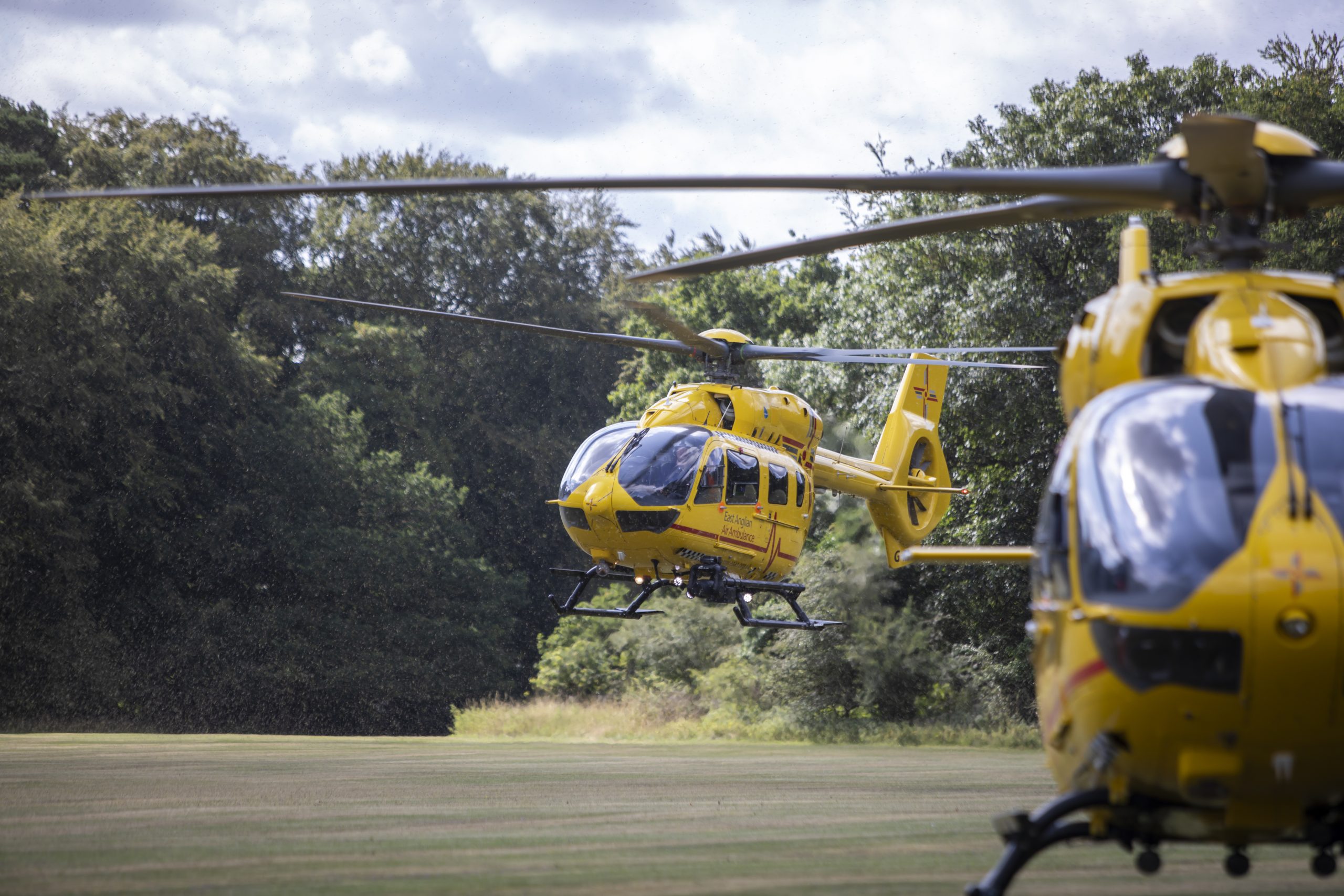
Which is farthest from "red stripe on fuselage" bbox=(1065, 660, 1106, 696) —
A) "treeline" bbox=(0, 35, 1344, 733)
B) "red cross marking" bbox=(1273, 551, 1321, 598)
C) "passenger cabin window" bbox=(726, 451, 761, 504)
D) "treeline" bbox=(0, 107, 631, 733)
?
"treeline" bbox=(0, 107, 631, 733)

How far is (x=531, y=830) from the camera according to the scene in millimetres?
9312

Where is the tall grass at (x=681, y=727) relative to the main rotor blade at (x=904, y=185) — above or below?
below

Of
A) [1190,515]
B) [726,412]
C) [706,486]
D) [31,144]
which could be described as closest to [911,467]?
[726,412]

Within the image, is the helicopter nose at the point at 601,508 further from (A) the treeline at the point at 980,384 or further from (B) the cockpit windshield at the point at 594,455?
(A) the treeline at the point at 980,384

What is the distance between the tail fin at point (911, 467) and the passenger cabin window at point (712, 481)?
12.6 feet

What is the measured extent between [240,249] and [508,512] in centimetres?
1229

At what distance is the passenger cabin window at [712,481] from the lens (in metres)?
16.6

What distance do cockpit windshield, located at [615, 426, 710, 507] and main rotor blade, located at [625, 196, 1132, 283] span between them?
30.6ft

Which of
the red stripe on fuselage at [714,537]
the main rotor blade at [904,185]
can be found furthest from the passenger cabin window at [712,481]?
the main rotor blade at [904,185]

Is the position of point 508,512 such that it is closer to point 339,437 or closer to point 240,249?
point 339,437

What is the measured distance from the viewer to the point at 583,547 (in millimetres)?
17609

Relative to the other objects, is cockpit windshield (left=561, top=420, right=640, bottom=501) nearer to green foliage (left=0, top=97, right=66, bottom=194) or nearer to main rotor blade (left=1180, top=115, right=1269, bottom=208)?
main rotor blade (left=1180, top=115, right=1269, bottom=208)

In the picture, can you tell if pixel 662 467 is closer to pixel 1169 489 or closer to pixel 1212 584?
pixel 1169 489

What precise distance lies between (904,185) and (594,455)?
1164cm
